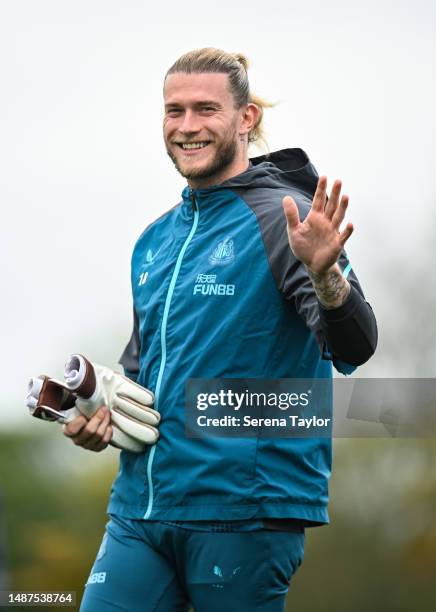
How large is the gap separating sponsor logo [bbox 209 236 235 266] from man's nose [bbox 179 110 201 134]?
1.35 ft

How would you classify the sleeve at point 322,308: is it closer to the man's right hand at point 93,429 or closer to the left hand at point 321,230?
the left hand at point 321,230

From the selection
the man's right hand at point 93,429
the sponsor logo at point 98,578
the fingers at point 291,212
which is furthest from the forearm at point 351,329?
the sponsor logo at point 98,578

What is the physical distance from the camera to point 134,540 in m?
4.29

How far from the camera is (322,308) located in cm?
379

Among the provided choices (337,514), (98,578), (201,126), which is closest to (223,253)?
(201,126)

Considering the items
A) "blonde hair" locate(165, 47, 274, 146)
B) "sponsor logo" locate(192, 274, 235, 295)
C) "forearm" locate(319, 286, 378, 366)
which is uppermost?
"blonde hair" locate(165, 47, 274, 146)

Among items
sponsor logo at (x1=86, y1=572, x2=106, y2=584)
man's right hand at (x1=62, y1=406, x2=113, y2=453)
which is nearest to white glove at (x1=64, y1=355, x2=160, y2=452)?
man's right hand at (x1=62, y1=406, x2=113, y2=453)

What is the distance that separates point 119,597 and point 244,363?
0.90 metres

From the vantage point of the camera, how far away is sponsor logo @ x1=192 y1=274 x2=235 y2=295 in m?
4.23

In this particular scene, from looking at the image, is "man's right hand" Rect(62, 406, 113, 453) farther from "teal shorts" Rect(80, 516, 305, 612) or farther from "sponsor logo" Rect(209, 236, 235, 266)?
"sponsor logo" Rect(209, 236, 235, 266)

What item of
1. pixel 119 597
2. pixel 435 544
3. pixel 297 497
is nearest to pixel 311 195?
pixel 297 497

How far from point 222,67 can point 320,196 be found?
41.5 inches

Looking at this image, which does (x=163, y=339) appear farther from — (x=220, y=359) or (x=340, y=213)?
(x=340, y=213)

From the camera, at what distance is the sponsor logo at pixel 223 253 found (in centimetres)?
428
